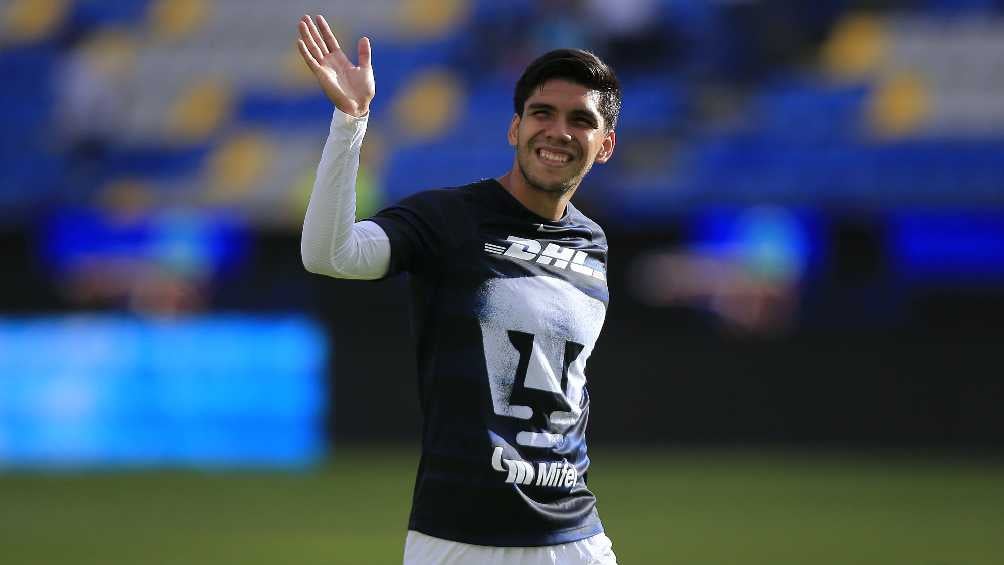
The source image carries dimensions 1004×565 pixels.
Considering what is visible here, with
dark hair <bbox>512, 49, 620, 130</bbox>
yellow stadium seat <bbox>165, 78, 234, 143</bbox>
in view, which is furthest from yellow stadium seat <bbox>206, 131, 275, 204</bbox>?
dark hair <bbox>512, 49, 620, 130</bbox>

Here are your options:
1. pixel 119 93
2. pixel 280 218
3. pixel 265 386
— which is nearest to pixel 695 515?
pixel 265 386

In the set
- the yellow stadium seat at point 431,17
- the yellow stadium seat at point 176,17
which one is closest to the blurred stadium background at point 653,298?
the yellow stadium seat at point 431,17

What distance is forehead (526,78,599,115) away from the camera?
3.86 m

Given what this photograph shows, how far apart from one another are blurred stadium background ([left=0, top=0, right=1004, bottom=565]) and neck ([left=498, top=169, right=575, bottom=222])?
7.83m

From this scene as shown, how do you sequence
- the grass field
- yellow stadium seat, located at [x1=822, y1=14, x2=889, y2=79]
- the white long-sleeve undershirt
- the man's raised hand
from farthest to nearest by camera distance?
yellow stadium seat, located at [x1=822, y1=14, x2=889, y2=79], the grass field, the man's raised hand, the white long-sleeve undershirt

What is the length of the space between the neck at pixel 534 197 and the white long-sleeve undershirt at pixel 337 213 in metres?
0.52

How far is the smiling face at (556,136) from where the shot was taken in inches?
151

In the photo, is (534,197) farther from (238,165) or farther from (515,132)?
(238,165)

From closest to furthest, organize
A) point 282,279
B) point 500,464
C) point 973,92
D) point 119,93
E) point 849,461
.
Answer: point 500,464, point 849,461, point 282,279, point 973,92, point 119,93

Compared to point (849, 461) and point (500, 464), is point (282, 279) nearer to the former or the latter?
point (849, 461)

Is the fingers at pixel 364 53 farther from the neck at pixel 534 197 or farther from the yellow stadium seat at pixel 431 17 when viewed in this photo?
the yellow stadium seat at pixel 431 17

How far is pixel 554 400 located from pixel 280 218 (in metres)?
12.1

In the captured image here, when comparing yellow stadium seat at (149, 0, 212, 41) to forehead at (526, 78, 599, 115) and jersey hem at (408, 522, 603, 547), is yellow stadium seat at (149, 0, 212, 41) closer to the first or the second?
forehead at (526, 78, 599, 115)

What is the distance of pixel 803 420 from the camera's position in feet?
49.4
